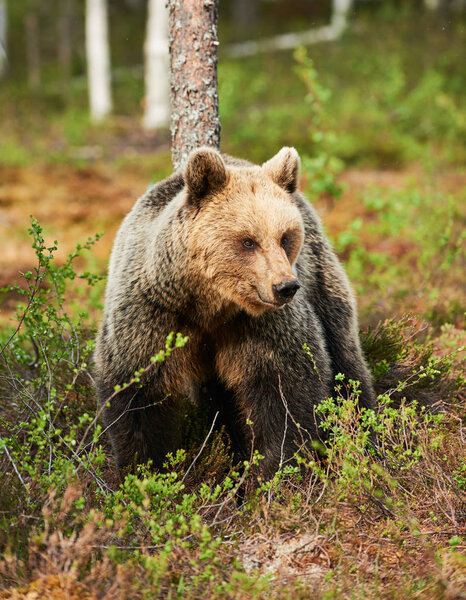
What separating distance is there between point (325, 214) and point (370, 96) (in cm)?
776

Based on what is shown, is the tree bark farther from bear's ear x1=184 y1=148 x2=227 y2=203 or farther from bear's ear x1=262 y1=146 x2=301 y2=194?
bear's ear x1=184 y1=148 x2=227 y2=203

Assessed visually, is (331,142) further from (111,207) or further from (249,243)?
(249,243)

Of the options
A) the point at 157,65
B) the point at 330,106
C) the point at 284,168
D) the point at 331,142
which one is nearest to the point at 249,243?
the point at 284,168

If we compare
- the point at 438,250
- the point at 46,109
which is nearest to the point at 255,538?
the point at 438,250

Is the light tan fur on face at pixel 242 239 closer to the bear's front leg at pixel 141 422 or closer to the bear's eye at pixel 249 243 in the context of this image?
the bear's eye at pixel 249 243

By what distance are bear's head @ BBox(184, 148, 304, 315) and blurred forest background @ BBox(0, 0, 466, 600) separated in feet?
2.65

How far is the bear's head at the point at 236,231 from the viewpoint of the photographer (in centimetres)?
359

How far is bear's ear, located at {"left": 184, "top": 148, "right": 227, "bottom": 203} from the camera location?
143 inches

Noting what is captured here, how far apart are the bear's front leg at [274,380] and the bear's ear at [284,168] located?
2.43 ft

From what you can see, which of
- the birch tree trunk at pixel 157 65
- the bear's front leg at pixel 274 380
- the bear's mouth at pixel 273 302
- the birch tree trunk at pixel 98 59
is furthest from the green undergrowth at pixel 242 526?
the birch tree trunk at pixel 98 59

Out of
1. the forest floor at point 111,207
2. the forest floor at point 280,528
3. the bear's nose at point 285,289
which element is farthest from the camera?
the forest floor at point 111,207

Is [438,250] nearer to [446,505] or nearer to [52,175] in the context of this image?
[446,505]

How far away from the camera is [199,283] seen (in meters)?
3.77

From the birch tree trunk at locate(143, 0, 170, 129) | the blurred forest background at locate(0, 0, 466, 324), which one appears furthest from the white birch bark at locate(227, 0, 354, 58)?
the birch tree trunk at locate(143, 0, 170, 129)
